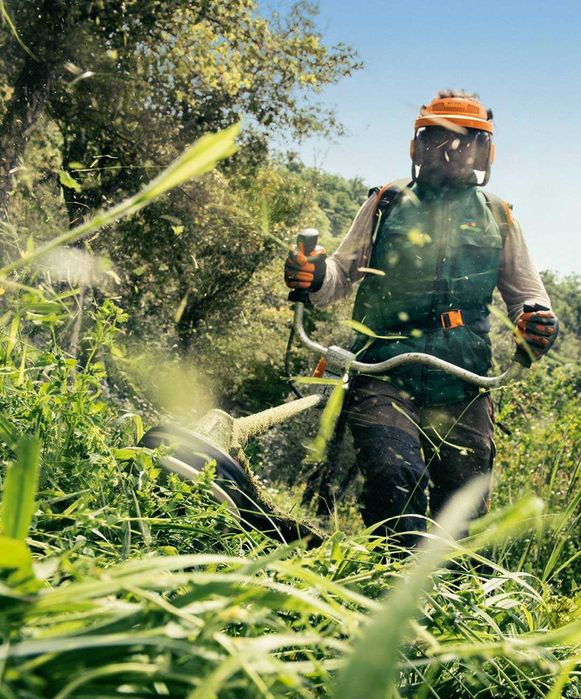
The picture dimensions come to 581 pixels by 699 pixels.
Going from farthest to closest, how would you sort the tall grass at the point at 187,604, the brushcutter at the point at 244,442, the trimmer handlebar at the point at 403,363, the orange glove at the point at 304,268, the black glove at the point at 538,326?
the orange glove at the point at 304,268
the black glove at the point at 538,326
the trimmer handlebar at the point at 403,363
the brushcutter at the point at 244,442
the tall grass at the point at 187,604

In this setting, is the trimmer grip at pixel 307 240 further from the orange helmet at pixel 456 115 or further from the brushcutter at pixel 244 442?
the orange helmet at pixel 456 115

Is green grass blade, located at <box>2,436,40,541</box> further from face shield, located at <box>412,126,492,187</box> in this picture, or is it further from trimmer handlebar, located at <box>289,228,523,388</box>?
face shield, located at <box>412,126,492,187</box>

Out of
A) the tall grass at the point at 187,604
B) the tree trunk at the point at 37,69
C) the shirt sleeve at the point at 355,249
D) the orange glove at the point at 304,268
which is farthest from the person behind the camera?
the tree trunk at the point at 37,69

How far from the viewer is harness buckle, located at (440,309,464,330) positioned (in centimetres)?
356

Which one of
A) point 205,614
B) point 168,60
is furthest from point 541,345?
point 168,60

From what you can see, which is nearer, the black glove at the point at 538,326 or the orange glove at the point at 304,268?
the black glove at the point at 538,326

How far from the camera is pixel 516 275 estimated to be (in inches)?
152

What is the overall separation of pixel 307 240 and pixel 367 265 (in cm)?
73

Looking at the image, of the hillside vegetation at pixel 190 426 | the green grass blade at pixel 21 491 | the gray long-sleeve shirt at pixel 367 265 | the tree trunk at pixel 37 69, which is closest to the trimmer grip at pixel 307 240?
the gray long-sleeve shirt at pixel 367 265

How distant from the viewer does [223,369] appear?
19.9m

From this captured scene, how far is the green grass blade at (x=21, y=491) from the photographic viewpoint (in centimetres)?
50

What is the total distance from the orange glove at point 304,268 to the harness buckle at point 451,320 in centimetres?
67

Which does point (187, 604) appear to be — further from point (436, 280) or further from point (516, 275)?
point (516, 275)

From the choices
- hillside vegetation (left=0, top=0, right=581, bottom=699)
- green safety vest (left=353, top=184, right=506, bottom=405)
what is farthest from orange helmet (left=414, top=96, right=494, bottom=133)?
hillside vegetation (left=0, top=0, right=581, bottom=699)
